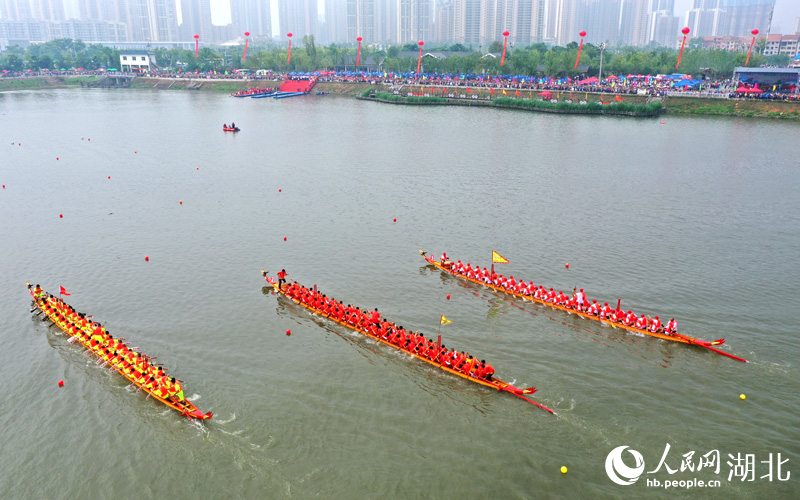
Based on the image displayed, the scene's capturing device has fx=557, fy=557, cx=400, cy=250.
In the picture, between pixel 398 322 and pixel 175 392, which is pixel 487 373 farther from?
pixel 175 392

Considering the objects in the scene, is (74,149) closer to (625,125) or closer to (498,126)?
(498,126)

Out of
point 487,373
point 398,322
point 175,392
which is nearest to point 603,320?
point 487,373

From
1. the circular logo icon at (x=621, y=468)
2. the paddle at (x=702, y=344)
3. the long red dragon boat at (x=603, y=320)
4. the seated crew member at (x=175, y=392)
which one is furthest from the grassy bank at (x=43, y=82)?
the circular logo icon at (x=621, y=468)

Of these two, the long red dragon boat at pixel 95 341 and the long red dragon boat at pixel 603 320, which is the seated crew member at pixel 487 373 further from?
the long red dragon boat at pixel 95 341

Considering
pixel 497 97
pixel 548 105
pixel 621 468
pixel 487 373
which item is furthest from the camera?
pixel 497 97

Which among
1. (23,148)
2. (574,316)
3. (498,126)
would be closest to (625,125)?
(498,126)
